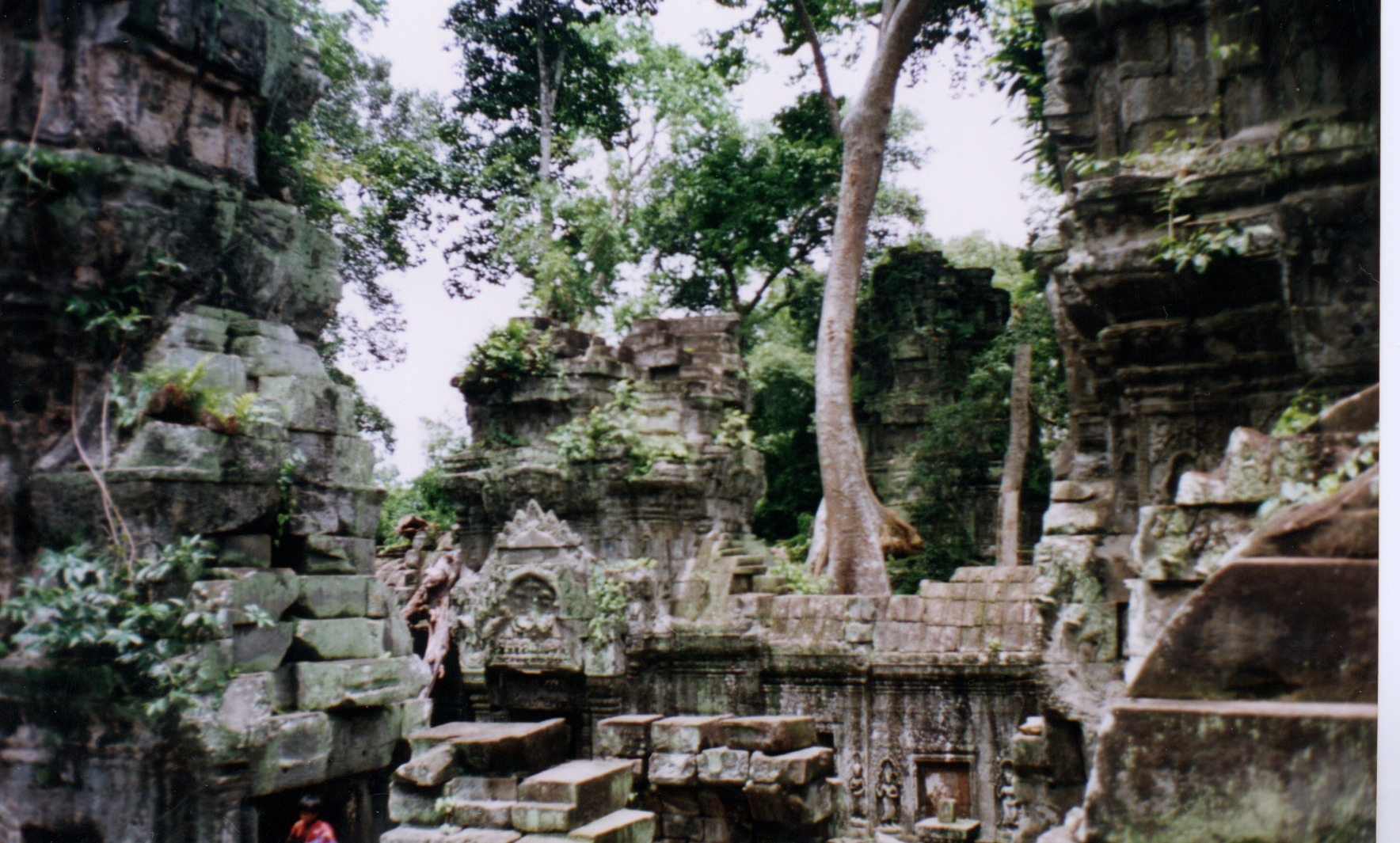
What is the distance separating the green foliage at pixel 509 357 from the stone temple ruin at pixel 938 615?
5.44 metres

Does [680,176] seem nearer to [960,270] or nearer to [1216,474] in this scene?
[960,270]

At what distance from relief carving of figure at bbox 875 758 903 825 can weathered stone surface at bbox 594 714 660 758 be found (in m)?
3.71

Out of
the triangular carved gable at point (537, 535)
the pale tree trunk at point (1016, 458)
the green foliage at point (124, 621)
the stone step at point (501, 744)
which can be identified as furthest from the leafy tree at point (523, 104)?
the pale tree trunk at point (1016, 458)

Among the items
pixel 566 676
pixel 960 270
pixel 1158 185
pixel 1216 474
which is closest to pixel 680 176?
pixel 960 270

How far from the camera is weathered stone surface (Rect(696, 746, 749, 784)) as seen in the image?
173 inches

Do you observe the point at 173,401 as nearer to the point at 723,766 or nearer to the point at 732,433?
the point at 723,766

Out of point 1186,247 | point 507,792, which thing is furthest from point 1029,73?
point 507,792

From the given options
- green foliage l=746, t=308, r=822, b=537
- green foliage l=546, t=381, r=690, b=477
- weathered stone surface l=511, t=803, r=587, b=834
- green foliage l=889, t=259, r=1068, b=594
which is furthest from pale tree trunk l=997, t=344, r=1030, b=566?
Answer: weathered stone surface l=511, t=803, r=587, b=834

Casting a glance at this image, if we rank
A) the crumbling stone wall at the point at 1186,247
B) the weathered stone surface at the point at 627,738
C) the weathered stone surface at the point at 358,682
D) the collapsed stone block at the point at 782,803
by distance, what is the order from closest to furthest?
the crumbling stone wall at the point at 1186,247
the collapsed stone block at the point at 782,803
the weathered stone surface at the point at 627,738
the weathered stone surface at the point at 358,682

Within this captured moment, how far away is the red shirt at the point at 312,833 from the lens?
525 cm

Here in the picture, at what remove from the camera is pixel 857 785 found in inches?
310

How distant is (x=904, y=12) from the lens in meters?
10.9

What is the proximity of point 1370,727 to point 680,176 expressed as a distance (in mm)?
16479

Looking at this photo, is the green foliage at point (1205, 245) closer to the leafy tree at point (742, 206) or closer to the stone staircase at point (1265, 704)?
the stone staircase at point (1265, 704)
